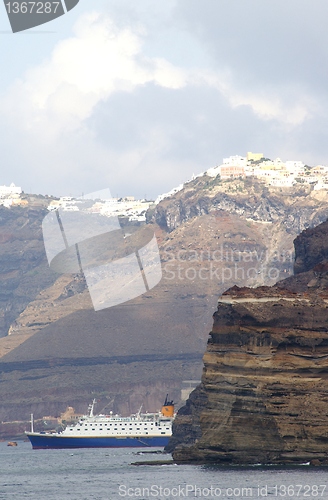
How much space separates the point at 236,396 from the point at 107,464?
112 ft

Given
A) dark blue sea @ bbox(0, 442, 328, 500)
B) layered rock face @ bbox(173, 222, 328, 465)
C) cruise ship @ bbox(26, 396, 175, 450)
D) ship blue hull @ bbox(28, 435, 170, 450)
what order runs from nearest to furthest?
dark blue sea @ bbox(0, 442, 328, 500)
layered rock face @ bbox(173, 222, 328, 465)
ship blue hull @ bbox(28, 435, 170, 450)
cruise ship @ bbox(26, 396, 175, 450)

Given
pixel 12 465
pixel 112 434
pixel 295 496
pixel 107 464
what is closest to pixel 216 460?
pixel 295 496

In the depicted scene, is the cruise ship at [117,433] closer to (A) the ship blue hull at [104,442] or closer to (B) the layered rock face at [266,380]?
(A) the ship blue hull at [104,442]

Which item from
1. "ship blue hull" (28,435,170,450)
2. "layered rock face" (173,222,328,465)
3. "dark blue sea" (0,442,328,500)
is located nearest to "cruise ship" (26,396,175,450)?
"ship blue hull" (28,435,170,450)

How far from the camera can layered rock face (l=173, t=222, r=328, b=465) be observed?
335 feet

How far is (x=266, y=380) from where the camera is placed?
103562mm

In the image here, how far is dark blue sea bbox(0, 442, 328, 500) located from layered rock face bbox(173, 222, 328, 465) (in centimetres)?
204

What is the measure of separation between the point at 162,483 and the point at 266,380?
1089cm

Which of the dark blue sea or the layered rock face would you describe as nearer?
the dark blue sea

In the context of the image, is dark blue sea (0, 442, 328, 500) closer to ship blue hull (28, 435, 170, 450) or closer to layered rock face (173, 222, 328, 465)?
layered rock face (173, 222, 328, 465)

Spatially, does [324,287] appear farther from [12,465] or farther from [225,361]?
[12,465]

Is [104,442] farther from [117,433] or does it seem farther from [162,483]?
[162,483]

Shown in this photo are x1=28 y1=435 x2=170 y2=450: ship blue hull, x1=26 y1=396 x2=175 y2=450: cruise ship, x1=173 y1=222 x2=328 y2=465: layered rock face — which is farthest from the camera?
x1=26 y1=396 x2=175 y2=450: cruise ship

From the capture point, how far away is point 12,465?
14600cm
